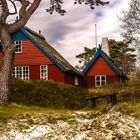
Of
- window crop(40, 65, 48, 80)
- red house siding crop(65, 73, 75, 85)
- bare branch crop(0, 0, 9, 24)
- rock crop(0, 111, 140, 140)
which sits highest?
bare branch crop(0, 0, 9, 24)

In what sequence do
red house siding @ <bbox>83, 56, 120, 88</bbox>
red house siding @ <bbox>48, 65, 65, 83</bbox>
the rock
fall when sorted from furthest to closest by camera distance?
red house siding @ <bbox>83, 56, 120, 88</bbox>, red house siding @ <bbox>48, 65, 65, 83</bbox>, the rock

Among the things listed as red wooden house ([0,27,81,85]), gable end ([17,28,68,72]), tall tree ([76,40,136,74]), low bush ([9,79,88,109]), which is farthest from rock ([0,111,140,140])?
tall tree ([76,40,136,74])

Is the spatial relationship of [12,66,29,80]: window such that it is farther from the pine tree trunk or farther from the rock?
the rock

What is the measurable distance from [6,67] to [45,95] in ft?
22.1

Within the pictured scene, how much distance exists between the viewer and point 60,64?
31859 mm

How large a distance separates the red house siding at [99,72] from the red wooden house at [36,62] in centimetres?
522

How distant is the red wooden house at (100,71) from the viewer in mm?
38406

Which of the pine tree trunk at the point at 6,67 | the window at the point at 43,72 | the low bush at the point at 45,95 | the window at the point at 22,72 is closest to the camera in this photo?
the pine tree trunk at the point at 6,67

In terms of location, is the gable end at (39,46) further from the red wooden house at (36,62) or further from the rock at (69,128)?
the rock at (69,128)

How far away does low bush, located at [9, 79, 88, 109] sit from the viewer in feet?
73.7

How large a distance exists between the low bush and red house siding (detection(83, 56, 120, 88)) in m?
11.4

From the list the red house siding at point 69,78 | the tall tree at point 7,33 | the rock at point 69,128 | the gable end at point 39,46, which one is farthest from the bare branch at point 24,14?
the red house siding at point 69,78

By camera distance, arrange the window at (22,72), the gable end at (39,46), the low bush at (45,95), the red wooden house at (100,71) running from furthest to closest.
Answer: the red wooden house at (100,71)
the window at (22,72)
the gable end at (39,46)
the low bush at (45,95)

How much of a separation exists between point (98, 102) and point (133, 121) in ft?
35.6
